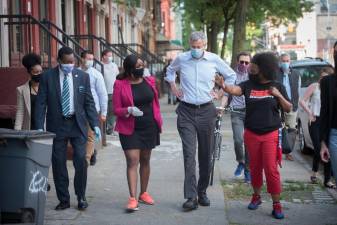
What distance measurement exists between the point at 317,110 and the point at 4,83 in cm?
479

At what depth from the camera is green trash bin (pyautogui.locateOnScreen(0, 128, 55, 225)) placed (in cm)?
559

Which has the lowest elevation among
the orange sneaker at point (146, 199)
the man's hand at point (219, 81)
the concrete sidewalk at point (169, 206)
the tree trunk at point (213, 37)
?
the concrete sidewalk at point (169, 206)

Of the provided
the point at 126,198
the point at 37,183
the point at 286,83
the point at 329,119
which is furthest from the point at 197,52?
the point at 286,83

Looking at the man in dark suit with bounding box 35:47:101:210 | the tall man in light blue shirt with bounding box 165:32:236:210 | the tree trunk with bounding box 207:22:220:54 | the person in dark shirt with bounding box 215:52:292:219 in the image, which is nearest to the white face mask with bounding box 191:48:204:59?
the tall man in light blue shirt with bounding box 165:32:236:210

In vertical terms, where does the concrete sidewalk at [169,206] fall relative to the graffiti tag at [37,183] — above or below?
below

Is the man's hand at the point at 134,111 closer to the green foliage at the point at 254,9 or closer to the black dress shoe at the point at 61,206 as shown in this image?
the black dress shoe at the point at 61,206

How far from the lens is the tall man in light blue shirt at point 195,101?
7.22 metres

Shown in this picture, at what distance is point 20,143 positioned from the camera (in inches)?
221

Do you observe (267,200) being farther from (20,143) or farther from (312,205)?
(20,143)

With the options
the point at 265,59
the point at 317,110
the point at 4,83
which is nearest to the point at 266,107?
the point at 265,59

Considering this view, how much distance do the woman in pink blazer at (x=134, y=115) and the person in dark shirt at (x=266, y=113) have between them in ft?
3.12

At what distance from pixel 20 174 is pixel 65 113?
1531mm

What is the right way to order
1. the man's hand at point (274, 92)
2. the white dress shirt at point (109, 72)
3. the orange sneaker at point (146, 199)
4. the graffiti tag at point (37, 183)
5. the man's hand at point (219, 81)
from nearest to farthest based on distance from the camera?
1. the graffiti tag at point (37, 183)
2. the man's hand at point (274, 92)
3. the man's hand at point (219, 81)
4. the orange sneaker at point (146, 199)
5. the white dress shirt at point (109, 72)

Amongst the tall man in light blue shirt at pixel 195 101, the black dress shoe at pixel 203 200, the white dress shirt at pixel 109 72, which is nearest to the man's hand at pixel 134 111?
the tall man in light blue shirt at pixel 195 101
